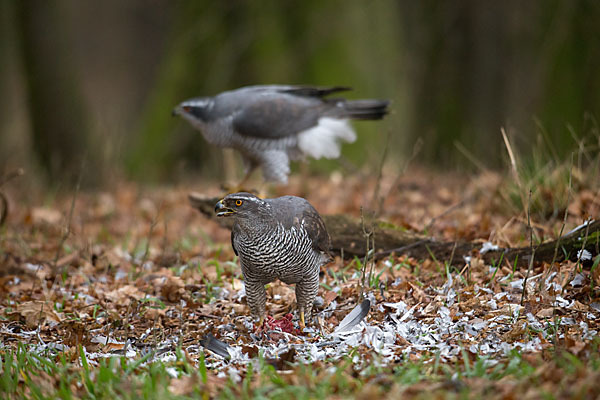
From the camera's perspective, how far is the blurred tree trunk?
9.01m

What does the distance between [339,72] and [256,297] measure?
696 cm

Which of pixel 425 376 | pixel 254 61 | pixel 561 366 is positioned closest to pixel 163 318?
pixel 425 376

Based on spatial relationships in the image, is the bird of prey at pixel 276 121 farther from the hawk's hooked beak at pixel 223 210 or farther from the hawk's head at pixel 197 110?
the hawk's hooked beak at pixel 223 210

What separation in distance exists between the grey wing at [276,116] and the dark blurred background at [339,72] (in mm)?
1572

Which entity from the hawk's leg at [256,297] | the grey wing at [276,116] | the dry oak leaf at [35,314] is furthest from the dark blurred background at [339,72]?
the dry oak leaf at [35,314]

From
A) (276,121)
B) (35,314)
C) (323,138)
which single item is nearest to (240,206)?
(35,314)

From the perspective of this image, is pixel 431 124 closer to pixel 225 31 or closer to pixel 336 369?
pixel 225 31

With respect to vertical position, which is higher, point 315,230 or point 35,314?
point 315,230

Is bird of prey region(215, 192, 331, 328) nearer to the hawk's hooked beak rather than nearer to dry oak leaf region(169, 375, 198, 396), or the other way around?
the hawk's hooked beak

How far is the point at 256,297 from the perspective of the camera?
12.9ft

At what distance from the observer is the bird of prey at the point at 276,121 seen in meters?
6.48

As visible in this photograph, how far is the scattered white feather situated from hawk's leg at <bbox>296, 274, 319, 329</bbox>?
3.03 meters

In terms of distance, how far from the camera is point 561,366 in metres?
2.88

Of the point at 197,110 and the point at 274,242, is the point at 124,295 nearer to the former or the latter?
the point at 274,242
